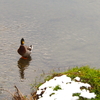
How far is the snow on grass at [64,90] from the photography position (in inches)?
231

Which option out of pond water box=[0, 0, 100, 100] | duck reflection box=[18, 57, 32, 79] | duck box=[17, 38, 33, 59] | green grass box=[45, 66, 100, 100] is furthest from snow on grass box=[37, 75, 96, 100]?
duck box=[17, 38, 33, 59]

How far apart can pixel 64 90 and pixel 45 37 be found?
6.13 metres

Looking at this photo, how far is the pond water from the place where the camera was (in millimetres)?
9641

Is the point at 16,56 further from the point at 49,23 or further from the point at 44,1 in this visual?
the point at 44,1

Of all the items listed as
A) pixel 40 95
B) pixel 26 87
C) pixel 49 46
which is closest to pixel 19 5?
pixel 49 46

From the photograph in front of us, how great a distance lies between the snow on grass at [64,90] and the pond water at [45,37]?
5.52 feet

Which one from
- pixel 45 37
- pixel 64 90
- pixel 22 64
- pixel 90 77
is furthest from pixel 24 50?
pixel 64 90

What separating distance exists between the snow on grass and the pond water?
5.52ft

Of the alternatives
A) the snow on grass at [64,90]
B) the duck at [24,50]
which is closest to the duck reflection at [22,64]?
the duck at [24,50]

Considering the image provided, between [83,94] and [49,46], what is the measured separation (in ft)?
18.3

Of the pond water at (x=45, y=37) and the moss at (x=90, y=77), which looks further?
the pond water at (x=45, y=37)

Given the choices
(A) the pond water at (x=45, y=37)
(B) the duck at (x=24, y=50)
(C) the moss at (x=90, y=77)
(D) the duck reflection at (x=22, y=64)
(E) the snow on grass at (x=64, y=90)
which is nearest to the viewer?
(E) the snow on grass at (x=64, y=90)

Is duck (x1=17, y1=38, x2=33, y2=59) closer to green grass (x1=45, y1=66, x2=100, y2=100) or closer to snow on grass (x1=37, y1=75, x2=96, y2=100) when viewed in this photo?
green grass (x1=45, y1=66, x2=100, y2=100)

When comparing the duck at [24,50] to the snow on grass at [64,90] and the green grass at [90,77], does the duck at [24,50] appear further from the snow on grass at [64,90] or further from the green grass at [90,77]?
the snow on grass at [64,90]
